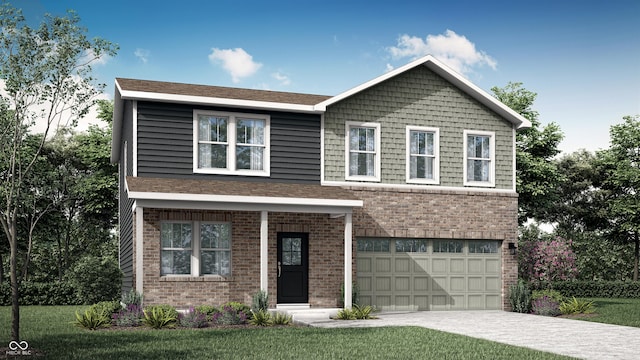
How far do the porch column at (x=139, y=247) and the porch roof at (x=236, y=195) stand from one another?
31 centimetres

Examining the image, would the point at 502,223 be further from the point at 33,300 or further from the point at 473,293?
the point at 33,300

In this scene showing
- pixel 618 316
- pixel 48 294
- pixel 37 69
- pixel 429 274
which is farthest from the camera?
pixel 48 294

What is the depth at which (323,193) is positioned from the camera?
21266mm

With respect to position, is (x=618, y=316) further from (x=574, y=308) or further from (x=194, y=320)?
(x=194, y=320)

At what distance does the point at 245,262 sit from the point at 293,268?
1513mm

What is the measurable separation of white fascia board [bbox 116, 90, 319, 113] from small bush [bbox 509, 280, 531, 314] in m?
8.27

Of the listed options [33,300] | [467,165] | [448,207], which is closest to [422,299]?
[448,207]

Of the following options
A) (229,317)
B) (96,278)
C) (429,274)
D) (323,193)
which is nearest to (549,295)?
(429,274)

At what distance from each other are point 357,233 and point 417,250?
7.27ft

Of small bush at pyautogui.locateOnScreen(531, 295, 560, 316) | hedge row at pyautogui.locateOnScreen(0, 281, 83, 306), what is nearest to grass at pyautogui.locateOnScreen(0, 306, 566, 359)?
small bush at pyautogui.locateOnScreen(531, 295, 560, 316)

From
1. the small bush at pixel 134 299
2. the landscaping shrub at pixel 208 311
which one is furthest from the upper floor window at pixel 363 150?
the small bush at pixel 134 299

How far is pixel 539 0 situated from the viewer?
2841 cm

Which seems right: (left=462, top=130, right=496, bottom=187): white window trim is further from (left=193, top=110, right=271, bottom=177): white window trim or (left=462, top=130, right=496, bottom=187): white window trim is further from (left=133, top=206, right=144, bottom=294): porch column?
(left=133, top=206, right=144, bottom=294): porch column

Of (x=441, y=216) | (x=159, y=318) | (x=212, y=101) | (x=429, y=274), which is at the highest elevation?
(x=212, y=101)
